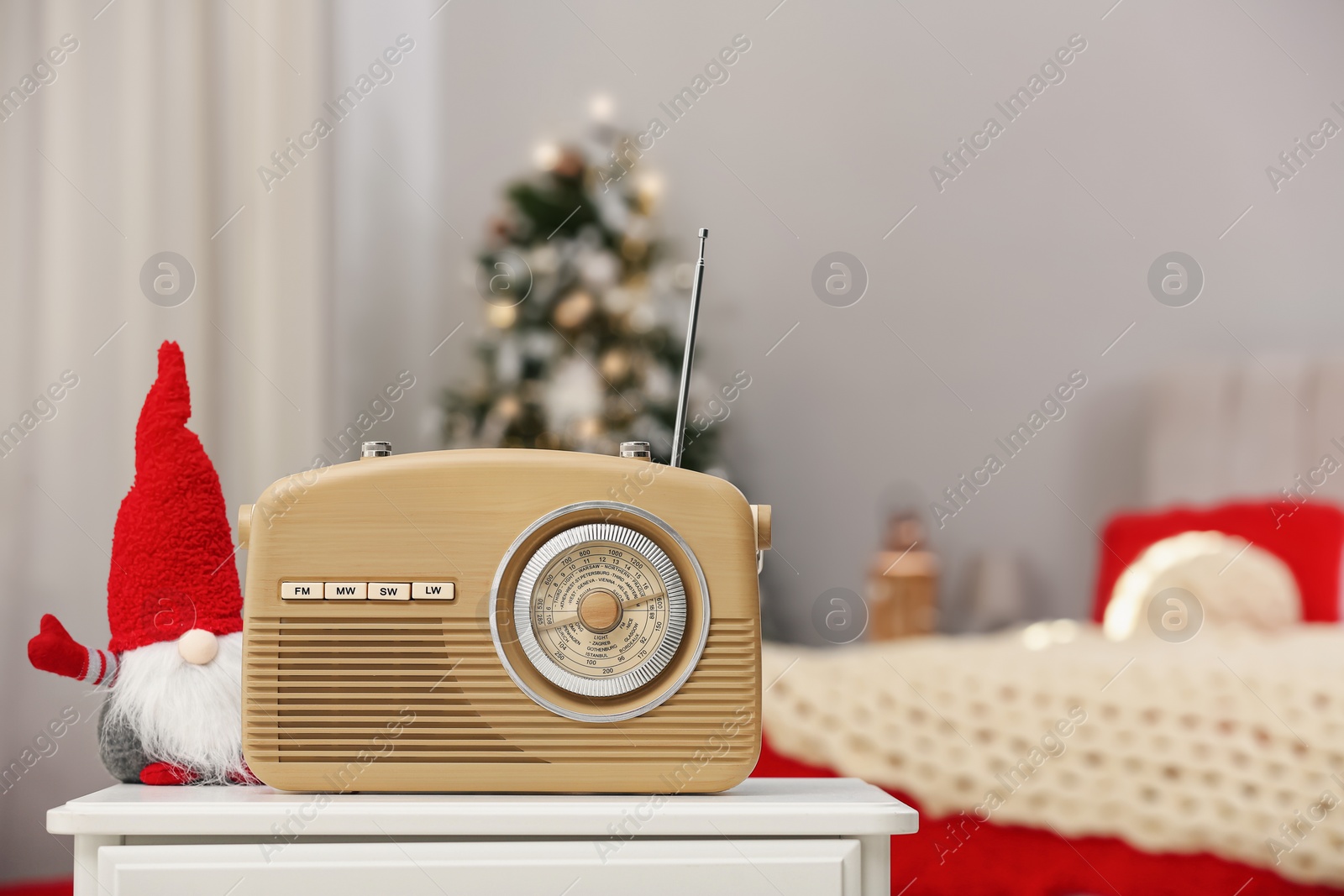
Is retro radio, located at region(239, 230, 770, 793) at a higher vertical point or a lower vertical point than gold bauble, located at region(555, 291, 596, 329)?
lower

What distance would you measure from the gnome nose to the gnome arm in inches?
2.0

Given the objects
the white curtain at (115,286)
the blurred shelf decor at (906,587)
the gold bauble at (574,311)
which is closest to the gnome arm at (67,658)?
the white curtain at (115,286)

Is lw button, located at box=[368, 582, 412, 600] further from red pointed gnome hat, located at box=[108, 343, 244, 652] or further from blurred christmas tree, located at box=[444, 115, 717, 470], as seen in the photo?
blurred christmas tree, located at box=[444, 115, 717, 470]

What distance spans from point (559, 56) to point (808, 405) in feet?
4.13

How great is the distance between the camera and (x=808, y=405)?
3270 millimetres

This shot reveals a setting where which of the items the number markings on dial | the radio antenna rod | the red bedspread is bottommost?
the red bedspread

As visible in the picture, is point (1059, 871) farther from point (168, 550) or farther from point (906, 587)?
point (906, 587)

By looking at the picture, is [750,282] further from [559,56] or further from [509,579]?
[509,579]

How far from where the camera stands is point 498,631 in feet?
2.02

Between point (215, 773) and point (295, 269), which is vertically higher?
point (295, 269)

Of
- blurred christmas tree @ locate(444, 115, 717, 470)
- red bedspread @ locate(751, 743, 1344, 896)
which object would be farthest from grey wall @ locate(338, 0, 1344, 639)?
red bedspread @ locate(751, 743, 1344, 896)

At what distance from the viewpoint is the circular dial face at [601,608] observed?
0.62 metres

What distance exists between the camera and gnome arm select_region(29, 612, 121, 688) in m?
0.65

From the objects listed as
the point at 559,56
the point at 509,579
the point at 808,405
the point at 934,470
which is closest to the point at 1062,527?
the point at 934,470
